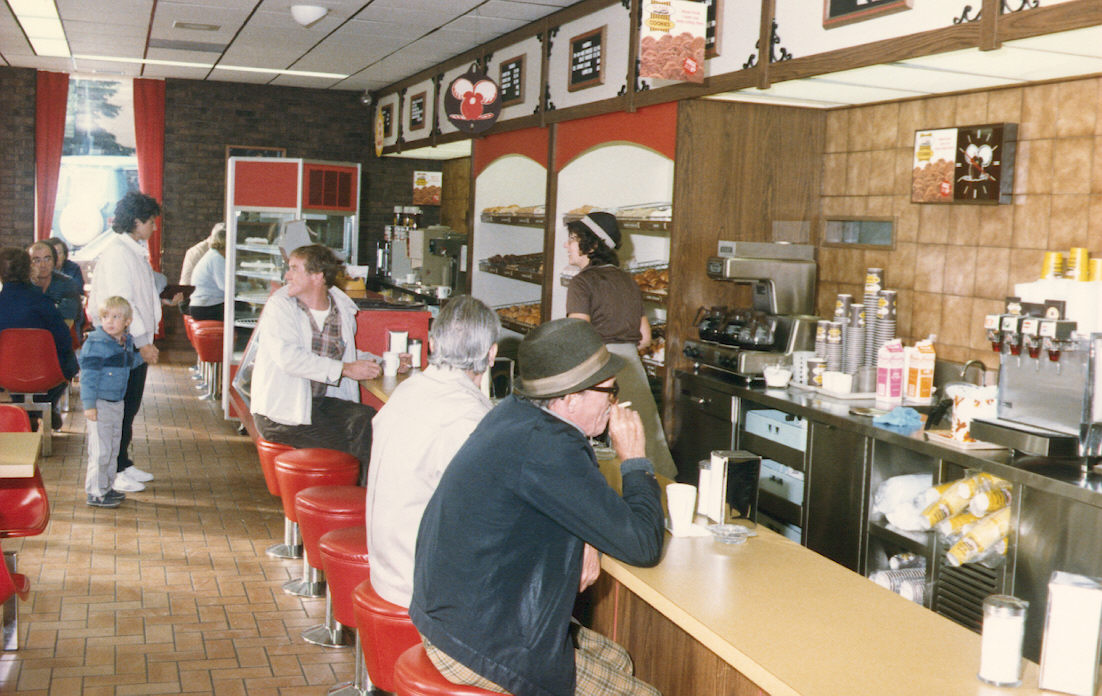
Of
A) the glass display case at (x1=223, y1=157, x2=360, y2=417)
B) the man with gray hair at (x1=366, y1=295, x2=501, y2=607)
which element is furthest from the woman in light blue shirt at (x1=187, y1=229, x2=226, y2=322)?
the man with gray hair at (x1=366, y1=295, x2=501, y2=607)

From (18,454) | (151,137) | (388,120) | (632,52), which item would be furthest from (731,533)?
(151,137)

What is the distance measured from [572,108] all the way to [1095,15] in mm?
3889

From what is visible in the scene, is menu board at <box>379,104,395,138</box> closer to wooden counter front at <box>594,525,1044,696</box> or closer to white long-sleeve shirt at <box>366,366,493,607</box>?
white long-sleeve shirt at <box>366,366,493,607</box>

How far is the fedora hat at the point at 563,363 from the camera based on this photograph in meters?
2.36

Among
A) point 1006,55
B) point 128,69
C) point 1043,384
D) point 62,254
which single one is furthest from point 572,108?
point 128,69

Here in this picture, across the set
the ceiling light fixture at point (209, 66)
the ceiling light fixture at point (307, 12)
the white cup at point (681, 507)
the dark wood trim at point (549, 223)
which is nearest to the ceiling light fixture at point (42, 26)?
the ceiling light fixture at point (209, 66)

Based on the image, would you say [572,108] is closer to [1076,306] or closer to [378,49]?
[378,49]

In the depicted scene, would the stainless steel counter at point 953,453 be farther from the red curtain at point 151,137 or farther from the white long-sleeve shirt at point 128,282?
the red curtain at point 151,137

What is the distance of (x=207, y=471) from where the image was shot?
6.97m

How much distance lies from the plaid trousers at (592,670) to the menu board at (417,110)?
8125 mm

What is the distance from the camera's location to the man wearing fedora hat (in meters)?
2.18

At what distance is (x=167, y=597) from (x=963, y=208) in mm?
3921

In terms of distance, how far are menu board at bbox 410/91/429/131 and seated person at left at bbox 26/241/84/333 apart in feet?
11.5

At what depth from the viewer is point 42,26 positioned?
344 inches
